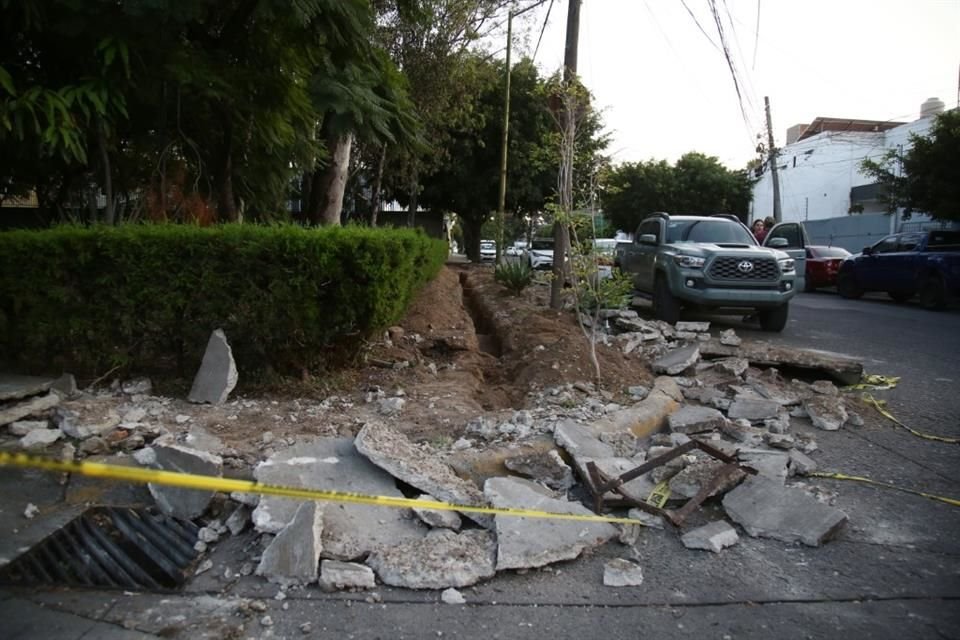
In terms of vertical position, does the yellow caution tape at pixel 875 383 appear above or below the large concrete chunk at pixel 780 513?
above

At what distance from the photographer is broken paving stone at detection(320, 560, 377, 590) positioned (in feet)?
9.80

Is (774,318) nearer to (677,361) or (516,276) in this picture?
(516,276)

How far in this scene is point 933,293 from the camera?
15.0 m

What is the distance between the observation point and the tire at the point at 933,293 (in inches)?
579

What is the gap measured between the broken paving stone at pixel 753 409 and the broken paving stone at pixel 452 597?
3344 millimetres

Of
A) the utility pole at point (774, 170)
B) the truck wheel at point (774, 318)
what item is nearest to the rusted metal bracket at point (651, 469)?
the truck wheel at point (774, 318)

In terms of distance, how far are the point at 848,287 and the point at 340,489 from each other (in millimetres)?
18215

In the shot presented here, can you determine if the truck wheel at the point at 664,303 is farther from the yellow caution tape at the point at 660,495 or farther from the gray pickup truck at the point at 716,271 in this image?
the yellow caution tape at the point at 660,495

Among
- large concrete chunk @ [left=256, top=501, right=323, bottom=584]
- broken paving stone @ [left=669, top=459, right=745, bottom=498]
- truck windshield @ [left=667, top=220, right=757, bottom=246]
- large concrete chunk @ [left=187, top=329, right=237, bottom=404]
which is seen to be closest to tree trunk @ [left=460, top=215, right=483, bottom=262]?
truck windshield @ [left=667, top=220, right=757, bottom=246]

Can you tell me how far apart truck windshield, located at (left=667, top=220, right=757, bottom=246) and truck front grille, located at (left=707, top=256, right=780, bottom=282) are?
3.58 feet

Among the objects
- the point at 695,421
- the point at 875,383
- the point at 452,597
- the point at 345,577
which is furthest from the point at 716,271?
the point at 345,577

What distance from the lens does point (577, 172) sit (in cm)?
725

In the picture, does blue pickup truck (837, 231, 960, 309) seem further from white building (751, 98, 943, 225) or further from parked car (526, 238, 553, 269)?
white building (751, 98, 943, 225)

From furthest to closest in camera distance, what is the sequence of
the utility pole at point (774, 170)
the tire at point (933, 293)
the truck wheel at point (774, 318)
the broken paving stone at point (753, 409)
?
the utility pole at point (774, 170)
the tire at point (933, 293)
the truck wheel at point (774, 318)
the broken paving stone at point (753, 409)
